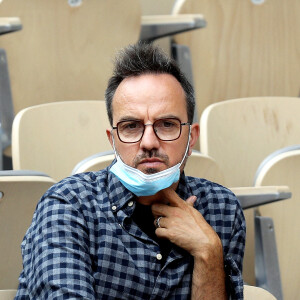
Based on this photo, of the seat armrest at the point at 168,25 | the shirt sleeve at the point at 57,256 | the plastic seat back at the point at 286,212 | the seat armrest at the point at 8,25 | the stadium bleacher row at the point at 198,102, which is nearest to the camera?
the shirt sleeve at the point at 57,256

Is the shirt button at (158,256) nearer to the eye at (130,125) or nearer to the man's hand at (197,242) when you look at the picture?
the man's hand at (197,242)

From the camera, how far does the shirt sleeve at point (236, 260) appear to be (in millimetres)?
1027

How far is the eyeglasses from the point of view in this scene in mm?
995

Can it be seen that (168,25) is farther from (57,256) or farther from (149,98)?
(57,256)

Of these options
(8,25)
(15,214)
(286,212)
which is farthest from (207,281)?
(8,25)

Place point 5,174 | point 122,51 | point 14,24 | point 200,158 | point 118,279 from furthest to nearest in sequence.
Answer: point 14,24 < point 200,158 < point 5,174 < point 122,51 < point 118,279

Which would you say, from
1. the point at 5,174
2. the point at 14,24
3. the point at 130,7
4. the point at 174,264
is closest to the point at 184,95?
the point at 174,264

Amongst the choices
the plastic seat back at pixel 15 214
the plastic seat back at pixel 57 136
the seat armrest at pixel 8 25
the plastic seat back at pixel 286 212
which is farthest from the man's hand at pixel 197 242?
the seat armrest at pixel 8 25

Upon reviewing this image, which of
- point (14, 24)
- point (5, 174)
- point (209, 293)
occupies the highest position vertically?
point (14, 24)

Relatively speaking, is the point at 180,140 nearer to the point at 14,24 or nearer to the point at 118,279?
the point at 118,279

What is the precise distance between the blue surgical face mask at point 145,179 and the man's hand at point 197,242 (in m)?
0.05

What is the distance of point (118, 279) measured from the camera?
98 cm

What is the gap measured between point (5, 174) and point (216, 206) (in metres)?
0.35

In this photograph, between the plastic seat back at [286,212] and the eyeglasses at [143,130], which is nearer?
the eyeglasses at [143,130]
